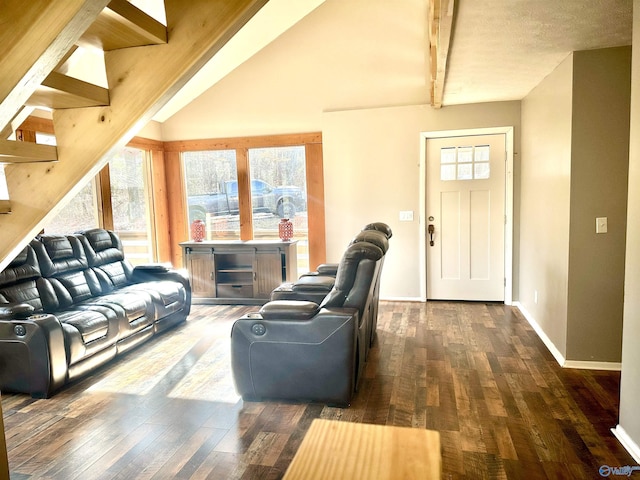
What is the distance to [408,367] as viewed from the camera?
3545mm

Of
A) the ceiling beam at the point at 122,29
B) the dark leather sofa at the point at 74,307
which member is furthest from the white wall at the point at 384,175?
the ceiling beam at the point at 122,29

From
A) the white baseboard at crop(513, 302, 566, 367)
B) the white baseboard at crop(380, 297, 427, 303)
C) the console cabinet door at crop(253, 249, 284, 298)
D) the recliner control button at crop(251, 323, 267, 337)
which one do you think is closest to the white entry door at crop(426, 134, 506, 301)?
the white baseboard at crop(380, 297, 427, 303)

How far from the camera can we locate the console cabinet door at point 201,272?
19.1ft

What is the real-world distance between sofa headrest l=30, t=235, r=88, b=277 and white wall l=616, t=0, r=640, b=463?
4381mm

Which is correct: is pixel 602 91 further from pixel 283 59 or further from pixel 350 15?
pixel 283 59

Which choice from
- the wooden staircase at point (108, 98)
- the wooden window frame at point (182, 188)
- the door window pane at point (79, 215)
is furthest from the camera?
the wooden window frame at point (182, 188)

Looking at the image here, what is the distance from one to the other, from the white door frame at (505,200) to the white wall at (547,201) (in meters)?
0.15

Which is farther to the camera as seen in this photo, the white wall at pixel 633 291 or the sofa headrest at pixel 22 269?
the sofa headrest at pixel 22 269

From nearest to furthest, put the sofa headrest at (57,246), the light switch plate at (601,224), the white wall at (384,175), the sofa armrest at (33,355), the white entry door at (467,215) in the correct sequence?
the sofa armrest at (33,355)
the light switch plate at (601,224)
the sofa headrest at (57,246)
the white entry door at (467,215)
the white wall at (384,175)

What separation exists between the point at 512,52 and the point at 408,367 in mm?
2515

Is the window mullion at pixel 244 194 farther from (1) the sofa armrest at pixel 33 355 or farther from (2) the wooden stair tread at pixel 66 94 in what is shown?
(2) the wooden stair tread at pixel 66 94

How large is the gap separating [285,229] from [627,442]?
4.15 m

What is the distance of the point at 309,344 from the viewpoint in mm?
2889

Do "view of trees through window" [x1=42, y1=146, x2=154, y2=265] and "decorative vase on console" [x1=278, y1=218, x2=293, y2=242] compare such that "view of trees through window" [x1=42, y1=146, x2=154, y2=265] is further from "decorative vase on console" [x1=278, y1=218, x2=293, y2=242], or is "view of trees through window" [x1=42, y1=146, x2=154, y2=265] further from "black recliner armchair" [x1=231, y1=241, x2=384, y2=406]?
"black recliner armchair" [x1=231, y1=241, x2=384, y2=406]
